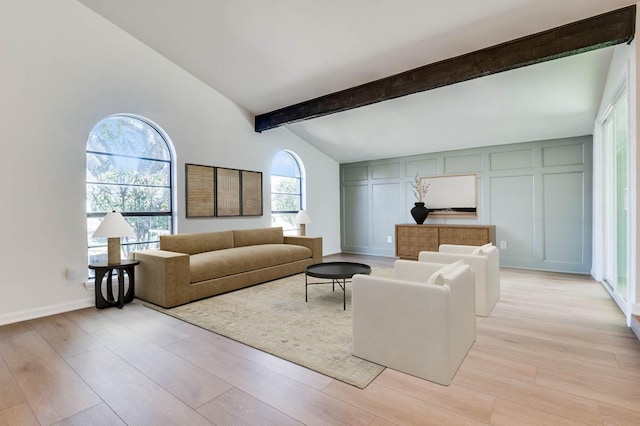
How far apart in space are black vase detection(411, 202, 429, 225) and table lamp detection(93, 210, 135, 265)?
4720 mm

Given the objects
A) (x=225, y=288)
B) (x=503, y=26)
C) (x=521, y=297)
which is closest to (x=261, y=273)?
(x=225, y=288)

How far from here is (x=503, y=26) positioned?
286 cm

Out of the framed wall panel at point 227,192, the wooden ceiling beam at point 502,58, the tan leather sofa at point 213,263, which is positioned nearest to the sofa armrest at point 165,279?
the tan leather sofa at point 213,263

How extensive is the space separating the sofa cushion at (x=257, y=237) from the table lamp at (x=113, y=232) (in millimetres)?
1692

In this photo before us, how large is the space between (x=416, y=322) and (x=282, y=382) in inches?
35.2

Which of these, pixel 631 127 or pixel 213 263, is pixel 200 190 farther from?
pixel 631 127

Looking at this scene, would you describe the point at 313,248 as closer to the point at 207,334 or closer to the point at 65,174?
the point at 207,334

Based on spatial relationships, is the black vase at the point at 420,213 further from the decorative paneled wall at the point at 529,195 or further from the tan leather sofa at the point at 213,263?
the tan leather sofa at the point at 213,263

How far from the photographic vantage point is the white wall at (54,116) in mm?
3072

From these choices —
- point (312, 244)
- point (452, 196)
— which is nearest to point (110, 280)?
point (312, 244)

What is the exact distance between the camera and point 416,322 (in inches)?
74.3

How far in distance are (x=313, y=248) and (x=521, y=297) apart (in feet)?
9.87

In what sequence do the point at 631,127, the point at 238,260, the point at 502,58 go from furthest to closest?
the point at 238,260, the point at 502,58, the point at 631,127

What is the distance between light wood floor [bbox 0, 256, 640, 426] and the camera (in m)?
1.59
